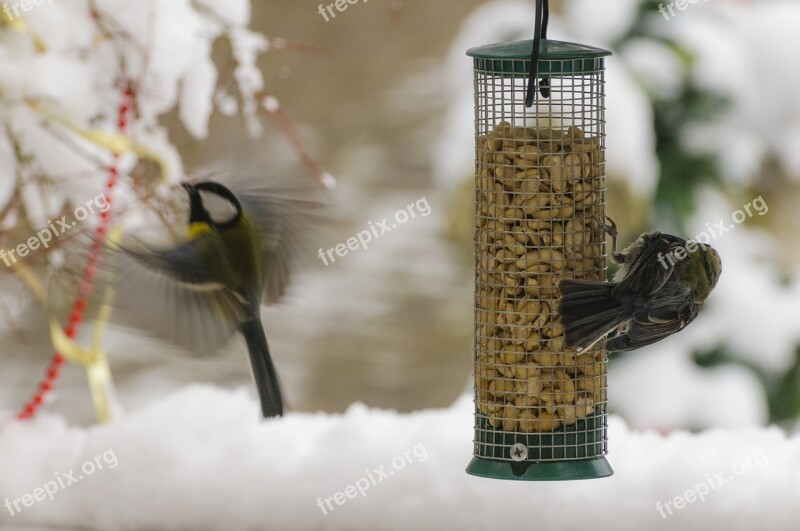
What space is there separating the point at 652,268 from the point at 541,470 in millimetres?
374

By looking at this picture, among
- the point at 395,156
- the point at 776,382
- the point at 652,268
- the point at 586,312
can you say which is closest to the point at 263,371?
the point at 586,312

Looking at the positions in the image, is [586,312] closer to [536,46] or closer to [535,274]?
[535,274]

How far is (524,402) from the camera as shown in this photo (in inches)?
76.0

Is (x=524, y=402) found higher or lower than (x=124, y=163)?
lower

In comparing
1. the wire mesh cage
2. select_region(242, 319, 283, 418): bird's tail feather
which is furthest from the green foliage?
select_region(242, 319, 283, 418): bird's tail feather

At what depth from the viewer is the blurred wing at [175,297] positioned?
5.92ft

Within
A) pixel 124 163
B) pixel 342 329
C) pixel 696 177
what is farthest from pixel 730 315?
pixel 124 163

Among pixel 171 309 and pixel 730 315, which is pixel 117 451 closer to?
pixel 171 309

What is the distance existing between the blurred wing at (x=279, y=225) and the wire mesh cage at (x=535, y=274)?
321 mm

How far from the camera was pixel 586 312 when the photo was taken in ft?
5.90

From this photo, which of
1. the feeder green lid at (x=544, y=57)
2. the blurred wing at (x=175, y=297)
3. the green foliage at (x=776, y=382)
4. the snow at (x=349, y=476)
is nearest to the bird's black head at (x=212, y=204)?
the blurred wing at (x=175, y=297)

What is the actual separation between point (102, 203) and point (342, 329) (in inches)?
111

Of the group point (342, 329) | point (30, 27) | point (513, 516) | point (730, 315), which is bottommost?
point (342, 329)

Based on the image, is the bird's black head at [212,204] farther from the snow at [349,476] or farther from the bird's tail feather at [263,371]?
the snow at [349,476]
